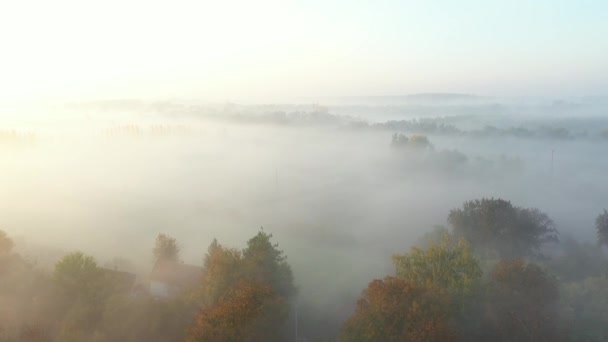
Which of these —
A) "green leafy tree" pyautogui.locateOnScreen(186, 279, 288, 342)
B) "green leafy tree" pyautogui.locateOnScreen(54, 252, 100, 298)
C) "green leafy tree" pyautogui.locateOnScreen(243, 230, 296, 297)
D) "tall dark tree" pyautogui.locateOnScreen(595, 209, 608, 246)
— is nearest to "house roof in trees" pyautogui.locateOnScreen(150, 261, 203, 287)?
"green leafy tree" pyautogui.locateOnScreen(54, 252, 100, 298)

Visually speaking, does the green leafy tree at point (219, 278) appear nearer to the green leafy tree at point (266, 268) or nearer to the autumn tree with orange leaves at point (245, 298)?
the autumn tree with orange leaves at point (245, 298)

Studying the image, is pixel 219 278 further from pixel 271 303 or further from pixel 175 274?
pixel 175 274

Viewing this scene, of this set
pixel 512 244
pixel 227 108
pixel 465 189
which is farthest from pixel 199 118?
pixel 512 244

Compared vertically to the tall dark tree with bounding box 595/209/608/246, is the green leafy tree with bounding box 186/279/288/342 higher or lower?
higher

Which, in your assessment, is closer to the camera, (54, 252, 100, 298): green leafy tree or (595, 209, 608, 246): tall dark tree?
(54, 252, 100, 298): green leafy tree

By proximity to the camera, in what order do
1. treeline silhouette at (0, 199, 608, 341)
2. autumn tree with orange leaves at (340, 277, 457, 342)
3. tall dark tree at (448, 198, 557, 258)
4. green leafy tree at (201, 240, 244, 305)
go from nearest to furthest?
autumn tree with orange leaves at (340, 277, 457, 342)
treeline silhouette at (0, 199, 608, 341)
green leafy tree at (201, 240, 244, 305)
tall dark tree at (448, 198, 557, 258)

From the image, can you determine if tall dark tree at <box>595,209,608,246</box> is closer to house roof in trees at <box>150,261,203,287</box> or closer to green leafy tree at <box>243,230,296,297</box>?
green leafy tree at <box>243,230,296,297</box>

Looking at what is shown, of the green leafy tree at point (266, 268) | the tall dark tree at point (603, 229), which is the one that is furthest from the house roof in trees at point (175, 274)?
the tall dark tree at point (603, 229)

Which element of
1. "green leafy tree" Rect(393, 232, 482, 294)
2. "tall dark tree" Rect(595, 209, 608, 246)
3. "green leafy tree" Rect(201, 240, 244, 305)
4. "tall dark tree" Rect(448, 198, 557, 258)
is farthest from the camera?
"tall dark tree" Rect(595, 209, 608, 246)

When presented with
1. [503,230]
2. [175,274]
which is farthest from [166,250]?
[503,230]
